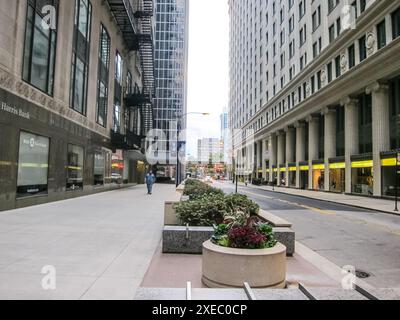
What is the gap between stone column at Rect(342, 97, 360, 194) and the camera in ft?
112

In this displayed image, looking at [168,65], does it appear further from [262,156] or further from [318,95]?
[318,95]

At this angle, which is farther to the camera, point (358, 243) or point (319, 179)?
point (319, 179)

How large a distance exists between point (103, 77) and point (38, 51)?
12.4m

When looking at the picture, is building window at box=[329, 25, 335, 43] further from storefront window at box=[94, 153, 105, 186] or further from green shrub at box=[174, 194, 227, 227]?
green shrub at box=[174, 194, 227, 227]

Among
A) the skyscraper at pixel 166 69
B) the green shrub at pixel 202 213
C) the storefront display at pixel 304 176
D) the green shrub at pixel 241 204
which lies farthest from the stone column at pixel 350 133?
the skyscraper at pixel 166 69

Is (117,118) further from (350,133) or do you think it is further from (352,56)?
(352,56)

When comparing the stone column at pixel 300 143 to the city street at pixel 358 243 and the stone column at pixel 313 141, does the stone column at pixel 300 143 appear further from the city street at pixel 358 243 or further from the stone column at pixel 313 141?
the city street at pixel 358 243

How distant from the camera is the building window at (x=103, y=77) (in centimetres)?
2830

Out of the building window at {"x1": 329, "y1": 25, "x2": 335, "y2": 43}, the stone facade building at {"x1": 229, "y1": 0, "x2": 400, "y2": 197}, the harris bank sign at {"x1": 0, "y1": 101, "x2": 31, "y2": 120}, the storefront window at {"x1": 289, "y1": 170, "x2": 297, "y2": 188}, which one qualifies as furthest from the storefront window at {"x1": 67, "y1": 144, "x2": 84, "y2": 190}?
the storefront window at {"x1": 289, "y1": 170, "x2": 297, "y2": 188}

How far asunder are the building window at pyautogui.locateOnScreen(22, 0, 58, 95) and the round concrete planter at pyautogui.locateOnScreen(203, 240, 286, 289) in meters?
14.4

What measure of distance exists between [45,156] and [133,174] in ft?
89.4

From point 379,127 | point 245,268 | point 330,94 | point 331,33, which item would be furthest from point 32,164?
point 331,33

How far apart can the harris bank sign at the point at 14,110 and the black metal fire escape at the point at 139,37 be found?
17.3 metres

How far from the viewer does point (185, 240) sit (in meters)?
7.74
